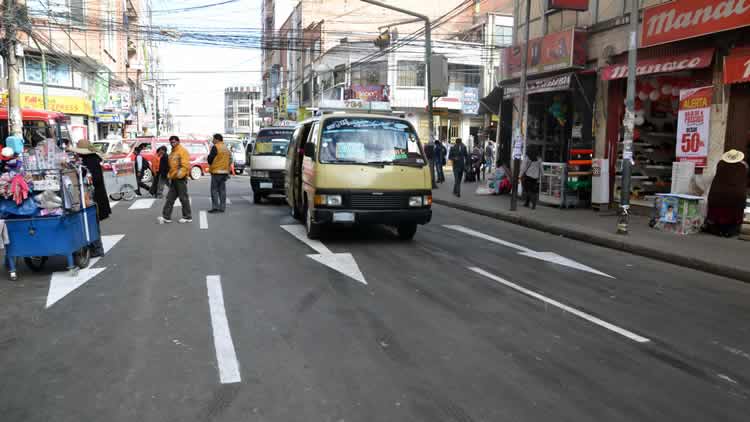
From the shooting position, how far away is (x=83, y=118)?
3844 cm

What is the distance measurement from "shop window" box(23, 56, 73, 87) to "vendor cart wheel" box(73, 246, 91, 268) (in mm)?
30307

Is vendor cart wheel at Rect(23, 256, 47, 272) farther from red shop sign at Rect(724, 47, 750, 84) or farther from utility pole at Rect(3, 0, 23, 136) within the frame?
utility pole at Rect(3, 0, 23, 136)

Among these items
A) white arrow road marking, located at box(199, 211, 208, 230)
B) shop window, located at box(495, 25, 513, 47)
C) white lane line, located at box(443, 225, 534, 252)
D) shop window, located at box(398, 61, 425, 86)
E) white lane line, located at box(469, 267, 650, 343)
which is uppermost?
shop window, located at box(495, 25, 513, 47)

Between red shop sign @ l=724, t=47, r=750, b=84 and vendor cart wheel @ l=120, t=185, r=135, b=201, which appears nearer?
red shop sign @ l=724, t=47, r=750, b=84

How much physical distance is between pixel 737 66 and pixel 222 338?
10332 millimetres

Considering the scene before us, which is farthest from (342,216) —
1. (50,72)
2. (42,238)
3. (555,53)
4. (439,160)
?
(50,72)

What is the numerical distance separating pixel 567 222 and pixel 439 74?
10217mm

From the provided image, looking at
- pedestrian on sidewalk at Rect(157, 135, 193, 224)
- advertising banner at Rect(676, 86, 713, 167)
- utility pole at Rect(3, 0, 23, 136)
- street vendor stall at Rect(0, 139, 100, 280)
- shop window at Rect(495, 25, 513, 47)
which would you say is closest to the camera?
street vendor stall at Rect(0, 139, 100, 280)

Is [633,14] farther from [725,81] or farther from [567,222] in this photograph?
[567,222]

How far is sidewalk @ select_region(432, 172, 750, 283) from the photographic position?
28.7 feet

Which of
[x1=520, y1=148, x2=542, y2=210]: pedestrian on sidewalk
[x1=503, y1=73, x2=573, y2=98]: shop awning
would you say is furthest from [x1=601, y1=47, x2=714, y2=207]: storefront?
[x1=520, y1=148, x2=542, y2=210]: pedestrian on sidewalk

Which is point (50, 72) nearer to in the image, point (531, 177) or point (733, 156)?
point (531, 177)

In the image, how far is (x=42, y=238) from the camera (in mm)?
7242

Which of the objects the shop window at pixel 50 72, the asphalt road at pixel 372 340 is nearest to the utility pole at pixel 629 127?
the asphalt road at pixel 372 340
